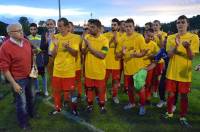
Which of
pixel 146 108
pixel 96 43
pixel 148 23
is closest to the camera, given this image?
pixel 96 43

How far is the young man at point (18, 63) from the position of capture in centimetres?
814

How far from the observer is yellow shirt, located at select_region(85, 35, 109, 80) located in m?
9.43

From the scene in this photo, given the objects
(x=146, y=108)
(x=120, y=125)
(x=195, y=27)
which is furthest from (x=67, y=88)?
(x=195, y=27)

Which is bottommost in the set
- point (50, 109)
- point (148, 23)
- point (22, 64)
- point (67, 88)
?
point (50, 109)

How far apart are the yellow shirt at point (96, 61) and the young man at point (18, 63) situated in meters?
1.49

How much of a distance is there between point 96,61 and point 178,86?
6.43 feet

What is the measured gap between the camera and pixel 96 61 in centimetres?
947

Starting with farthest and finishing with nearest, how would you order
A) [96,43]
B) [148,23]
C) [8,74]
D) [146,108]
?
[148,23] < [146,108] < [96,43] < [8,74]

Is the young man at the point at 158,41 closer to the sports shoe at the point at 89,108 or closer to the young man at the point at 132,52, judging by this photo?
the young man at the point at 132,52

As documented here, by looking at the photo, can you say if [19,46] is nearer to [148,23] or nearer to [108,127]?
[108,127]

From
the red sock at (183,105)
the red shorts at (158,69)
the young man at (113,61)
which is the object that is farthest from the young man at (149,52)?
the red sock at (183,105)

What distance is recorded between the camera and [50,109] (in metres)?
10.4

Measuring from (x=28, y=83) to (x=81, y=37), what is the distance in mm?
1685

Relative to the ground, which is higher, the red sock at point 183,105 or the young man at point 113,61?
the young man at point 113,61
